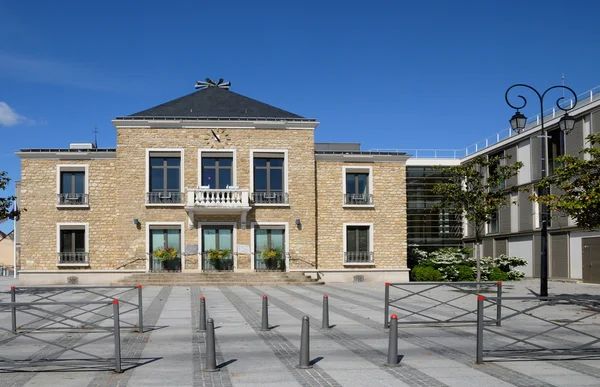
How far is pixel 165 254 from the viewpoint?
32.7 meters

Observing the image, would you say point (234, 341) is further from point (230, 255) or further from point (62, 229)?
point (62, 229)

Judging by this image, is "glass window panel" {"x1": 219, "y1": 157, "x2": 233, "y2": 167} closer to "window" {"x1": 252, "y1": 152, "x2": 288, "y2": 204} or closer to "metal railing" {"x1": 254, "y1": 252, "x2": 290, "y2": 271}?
"window" {"x1": 252, "y1": 152, "x2": 288, "y2": 204}

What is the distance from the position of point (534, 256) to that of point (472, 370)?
31.0m

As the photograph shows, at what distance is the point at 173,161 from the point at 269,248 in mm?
6933

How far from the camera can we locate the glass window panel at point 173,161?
111 ft

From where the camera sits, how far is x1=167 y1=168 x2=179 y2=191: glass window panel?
111 feet

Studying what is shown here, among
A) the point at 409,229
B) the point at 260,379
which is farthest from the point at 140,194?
the point at 260,379

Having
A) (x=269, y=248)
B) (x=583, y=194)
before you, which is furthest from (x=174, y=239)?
(x=583, y=194)

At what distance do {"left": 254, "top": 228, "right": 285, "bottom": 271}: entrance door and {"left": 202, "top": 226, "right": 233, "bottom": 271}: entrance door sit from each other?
1.39m

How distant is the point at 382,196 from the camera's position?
35.9 m

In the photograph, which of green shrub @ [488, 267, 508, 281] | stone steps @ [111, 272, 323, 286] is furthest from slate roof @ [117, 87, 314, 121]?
green shrub @ [488, 267, 508, 281]

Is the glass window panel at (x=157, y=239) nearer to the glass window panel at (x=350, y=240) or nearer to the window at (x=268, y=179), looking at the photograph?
the window at (x=268, y=179)

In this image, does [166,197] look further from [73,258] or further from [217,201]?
[73,258]

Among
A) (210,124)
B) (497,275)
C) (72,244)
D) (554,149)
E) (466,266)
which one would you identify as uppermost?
(210,124)
